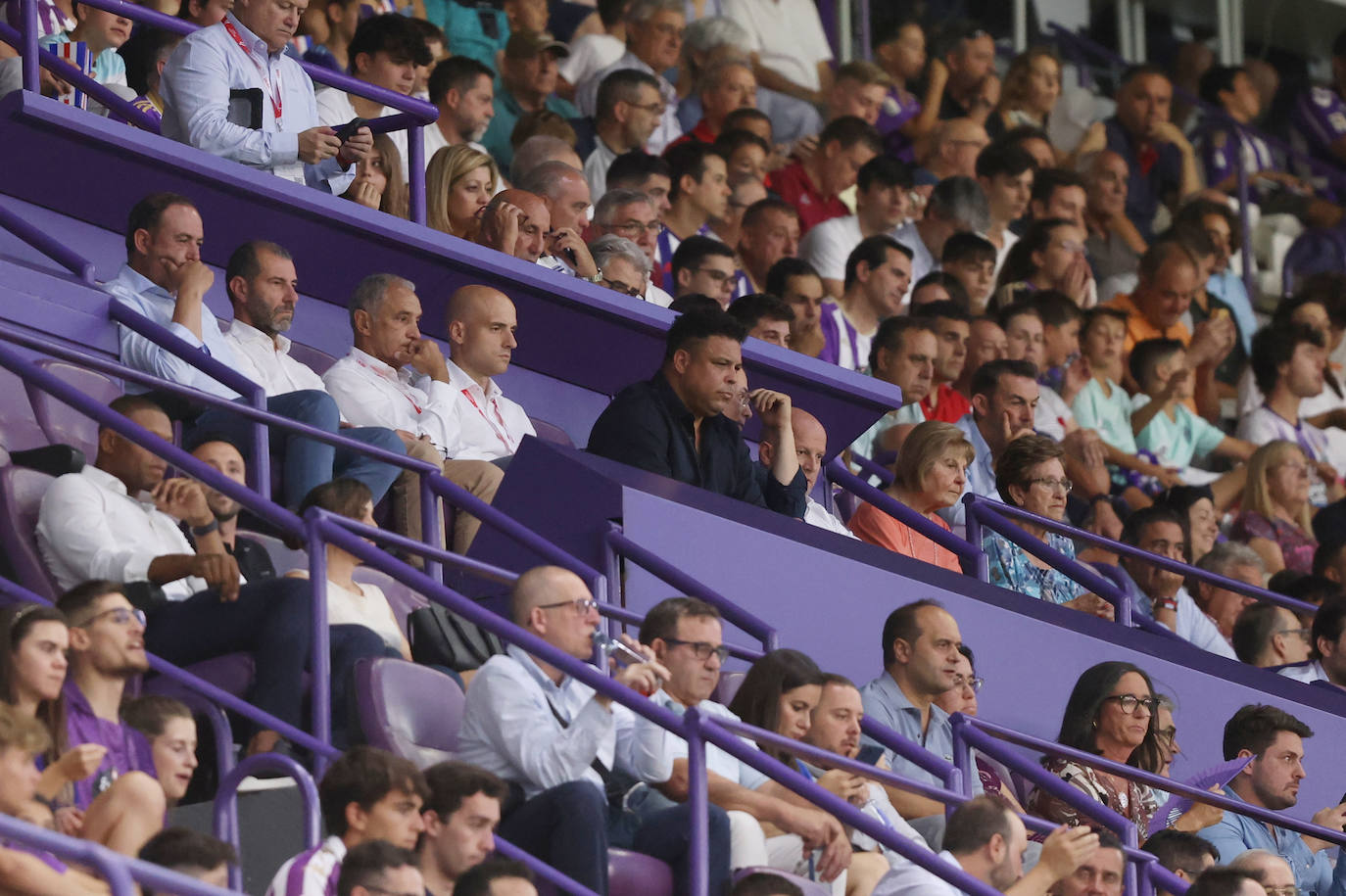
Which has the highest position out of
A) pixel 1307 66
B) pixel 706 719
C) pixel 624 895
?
pixel 1307 66

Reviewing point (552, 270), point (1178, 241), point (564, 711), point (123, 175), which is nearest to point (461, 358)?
point (552, 270)

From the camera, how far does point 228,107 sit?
27.0 ft

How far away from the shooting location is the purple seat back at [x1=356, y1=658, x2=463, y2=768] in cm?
593

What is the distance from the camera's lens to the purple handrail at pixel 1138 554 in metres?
8.89

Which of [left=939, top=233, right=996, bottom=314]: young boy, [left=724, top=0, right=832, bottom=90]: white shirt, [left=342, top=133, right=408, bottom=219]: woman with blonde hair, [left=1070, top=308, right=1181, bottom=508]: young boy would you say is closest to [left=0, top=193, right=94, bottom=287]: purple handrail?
[left=342, top=133, right=408, bottom=219]: woman with blonde hair

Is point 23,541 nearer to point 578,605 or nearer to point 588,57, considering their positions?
point 578,605

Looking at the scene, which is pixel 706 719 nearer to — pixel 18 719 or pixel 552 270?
pixel 18 719

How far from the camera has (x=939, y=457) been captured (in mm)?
8875

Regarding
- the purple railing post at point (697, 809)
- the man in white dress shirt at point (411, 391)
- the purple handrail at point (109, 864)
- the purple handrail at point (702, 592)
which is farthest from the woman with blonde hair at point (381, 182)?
the purple handrail at point (109, 864)

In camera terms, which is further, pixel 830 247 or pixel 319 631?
pixel 830 247

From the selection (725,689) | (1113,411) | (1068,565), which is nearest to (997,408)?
(1068,565)

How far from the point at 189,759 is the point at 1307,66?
13.2m

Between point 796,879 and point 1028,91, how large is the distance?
373 inches

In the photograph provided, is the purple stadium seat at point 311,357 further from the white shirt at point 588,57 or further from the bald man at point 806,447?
the white shirt at point 588,57
